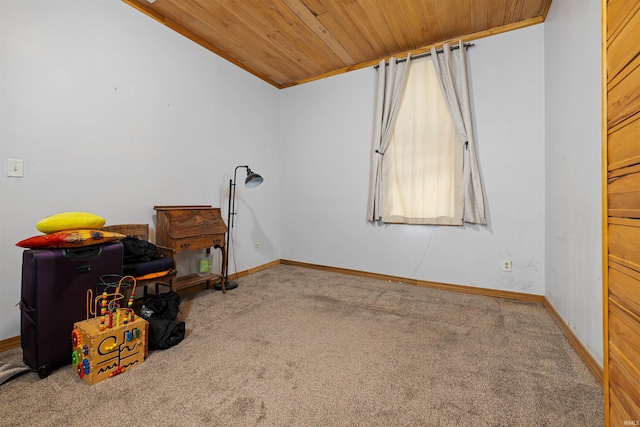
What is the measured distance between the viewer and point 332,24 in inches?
105

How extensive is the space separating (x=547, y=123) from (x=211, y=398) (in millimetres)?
3225

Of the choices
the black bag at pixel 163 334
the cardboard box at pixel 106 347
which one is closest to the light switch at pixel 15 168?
the cardboard box at pixel 106 347

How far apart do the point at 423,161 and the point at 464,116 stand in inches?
22.7

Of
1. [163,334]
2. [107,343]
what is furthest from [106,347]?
[163,334]

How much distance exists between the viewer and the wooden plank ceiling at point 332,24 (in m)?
2.39

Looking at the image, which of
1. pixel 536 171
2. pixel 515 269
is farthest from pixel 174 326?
pixel 536 171

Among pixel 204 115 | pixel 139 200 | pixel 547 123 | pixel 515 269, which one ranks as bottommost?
pixel 515 269

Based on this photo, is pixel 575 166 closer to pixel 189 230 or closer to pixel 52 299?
pixel 189 230

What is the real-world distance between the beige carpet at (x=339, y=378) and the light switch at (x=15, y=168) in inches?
43.5

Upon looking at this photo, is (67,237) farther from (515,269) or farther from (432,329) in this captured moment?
(515,269)

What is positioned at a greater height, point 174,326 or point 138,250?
point 138,250

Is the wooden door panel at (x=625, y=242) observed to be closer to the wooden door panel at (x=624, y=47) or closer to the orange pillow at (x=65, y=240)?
the wooden door panel at (x=624, y=47)

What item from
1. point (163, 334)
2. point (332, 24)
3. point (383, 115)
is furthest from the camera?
point (383, 115)

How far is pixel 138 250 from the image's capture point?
2031 millimetres
